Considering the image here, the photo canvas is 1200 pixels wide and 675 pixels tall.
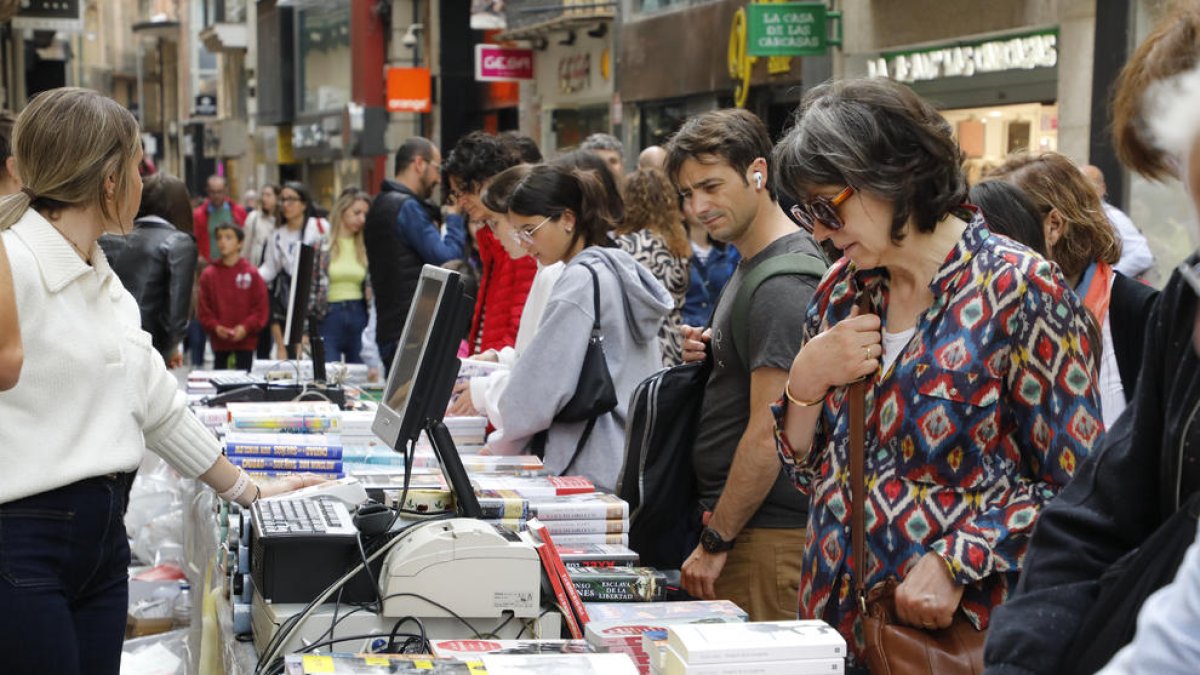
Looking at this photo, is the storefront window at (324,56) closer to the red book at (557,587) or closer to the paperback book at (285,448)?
the paperback book at (285,448)

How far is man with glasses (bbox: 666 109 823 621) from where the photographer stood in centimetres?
362

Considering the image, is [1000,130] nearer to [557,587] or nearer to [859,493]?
[557,587]

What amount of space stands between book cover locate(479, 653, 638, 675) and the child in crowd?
10.6 meters

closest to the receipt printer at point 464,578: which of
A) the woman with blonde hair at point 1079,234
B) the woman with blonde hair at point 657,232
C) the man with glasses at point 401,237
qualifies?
the woman with blonde hair at point 1079,234

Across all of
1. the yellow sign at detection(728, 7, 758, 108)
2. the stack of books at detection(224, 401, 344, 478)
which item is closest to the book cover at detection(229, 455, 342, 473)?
the stack of books at detection(224, 401, 344, 478)

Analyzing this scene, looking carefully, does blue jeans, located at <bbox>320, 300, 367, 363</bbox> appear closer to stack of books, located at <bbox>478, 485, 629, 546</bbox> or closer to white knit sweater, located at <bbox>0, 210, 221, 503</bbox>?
stack of books, located at <bbox>478, 485, 629, 546</bbox>

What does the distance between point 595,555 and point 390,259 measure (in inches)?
231

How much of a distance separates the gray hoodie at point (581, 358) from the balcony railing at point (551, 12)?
52.0ft

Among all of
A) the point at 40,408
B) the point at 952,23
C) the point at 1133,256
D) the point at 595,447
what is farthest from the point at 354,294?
the point at 40,408

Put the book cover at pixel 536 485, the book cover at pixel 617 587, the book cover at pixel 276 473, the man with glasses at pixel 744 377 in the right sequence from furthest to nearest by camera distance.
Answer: the book cover at pixel 276 473
the book cover at pixel 536 485
the man with glasses at pixel 744 377
the book cover at pixel 617 587

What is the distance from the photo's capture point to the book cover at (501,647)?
2.69m

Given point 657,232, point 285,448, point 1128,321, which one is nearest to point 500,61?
point 657,232

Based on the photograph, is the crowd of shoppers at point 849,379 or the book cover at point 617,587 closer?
the crowd of shoppers at point 849,379

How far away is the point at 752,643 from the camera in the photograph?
234 cm
